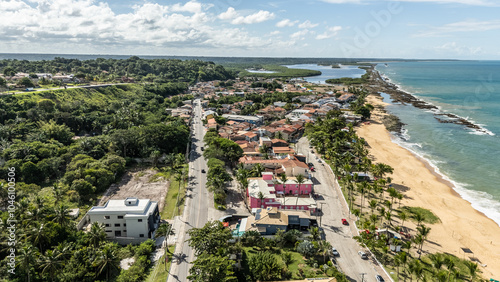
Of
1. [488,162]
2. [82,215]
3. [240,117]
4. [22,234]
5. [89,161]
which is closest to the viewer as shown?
[22,234]

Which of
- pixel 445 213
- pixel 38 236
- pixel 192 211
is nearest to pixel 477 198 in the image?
pixel 445 213

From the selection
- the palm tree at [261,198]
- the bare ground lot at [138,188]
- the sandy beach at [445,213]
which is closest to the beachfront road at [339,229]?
the palm tree at [261,198]

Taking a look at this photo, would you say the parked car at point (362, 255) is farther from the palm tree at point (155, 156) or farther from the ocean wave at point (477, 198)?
the palm tree at point (155, 156)

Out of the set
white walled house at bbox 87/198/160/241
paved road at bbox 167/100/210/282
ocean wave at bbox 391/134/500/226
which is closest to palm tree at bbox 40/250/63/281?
white walled house at bbox 87/198/160/241

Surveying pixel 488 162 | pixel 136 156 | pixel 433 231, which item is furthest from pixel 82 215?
pixel 488 162

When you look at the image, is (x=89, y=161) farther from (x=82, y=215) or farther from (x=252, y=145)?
(x=252, y=145)

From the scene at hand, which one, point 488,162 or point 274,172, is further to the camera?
point 488,162

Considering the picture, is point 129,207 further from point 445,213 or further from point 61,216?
point 445,213
